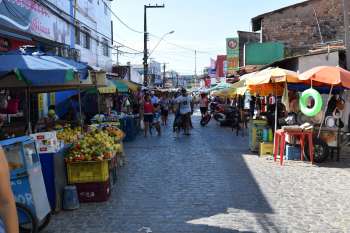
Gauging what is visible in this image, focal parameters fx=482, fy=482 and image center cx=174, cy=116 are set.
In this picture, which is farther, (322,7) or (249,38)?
(249,38)

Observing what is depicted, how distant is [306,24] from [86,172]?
2130cm

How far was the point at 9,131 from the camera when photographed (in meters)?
11.2

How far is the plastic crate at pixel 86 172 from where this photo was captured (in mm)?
7895

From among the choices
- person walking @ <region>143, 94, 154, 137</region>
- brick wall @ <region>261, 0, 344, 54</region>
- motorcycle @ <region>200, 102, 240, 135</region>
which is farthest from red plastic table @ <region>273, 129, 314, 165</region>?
brick wall @ <region>261, 0, 344, 54</region>

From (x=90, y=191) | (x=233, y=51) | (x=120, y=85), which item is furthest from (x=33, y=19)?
(x=233, y=51)

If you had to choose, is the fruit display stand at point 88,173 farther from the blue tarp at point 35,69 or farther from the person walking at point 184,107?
the person walking at point 184,107

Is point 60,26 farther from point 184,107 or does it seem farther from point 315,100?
point 315,100

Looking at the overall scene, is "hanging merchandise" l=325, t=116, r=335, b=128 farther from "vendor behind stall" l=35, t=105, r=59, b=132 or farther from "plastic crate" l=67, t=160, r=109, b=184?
"vendor behind stall" l=35, t=105, r=59, b=132

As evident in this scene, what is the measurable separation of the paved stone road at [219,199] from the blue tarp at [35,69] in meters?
2.05

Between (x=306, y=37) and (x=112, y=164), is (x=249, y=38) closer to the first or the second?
(x=306, y=37)

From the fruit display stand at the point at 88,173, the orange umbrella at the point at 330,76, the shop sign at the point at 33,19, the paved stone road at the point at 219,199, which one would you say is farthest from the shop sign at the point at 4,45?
the orange umbrella at the point at 330,76

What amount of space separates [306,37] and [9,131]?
1953 centimetres

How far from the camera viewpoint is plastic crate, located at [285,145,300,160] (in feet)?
40.4

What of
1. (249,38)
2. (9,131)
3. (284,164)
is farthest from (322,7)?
(9,131)
